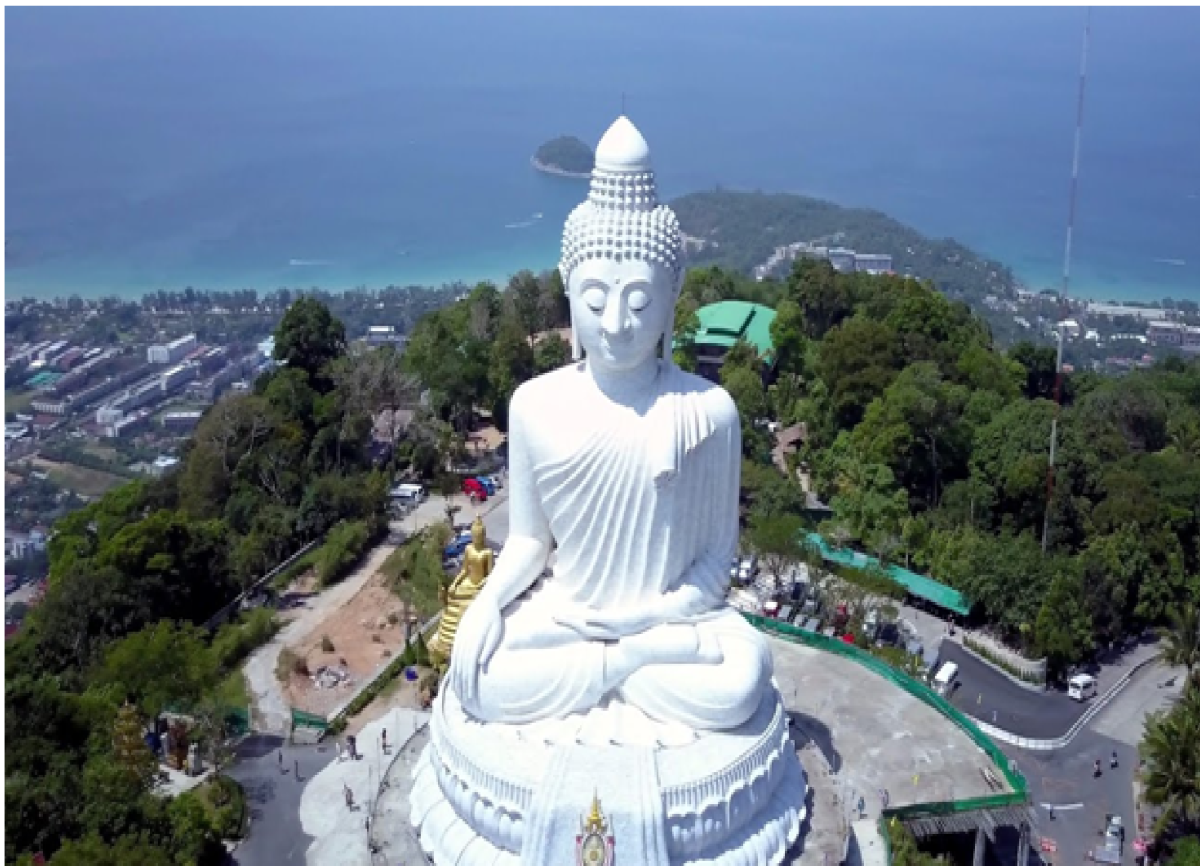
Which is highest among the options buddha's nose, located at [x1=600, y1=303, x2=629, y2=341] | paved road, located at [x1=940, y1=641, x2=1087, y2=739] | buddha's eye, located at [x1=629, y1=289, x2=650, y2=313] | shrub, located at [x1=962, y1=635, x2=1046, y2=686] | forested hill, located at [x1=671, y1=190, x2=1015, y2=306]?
A: buddha's eye, located at [x1=629, y1=289, x2=650, y2=313]

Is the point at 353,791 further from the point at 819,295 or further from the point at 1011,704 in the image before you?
the point at 819,295

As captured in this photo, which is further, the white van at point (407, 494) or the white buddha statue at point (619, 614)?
the white van at point (407, 494)

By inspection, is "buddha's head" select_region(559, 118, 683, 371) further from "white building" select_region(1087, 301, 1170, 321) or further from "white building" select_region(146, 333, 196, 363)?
"white building" select_region(1087, 301, 1170, 321)

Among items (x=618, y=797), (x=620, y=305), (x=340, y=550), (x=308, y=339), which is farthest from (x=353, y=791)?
(x=308, y=339)

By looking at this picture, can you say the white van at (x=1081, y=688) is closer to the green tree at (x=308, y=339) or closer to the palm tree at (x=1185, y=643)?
the palm tree at (x=1185, y=643)

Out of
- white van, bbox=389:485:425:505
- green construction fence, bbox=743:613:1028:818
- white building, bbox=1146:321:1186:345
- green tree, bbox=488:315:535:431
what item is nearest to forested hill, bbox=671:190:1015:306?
white building, bbox=1146:321:1186:345

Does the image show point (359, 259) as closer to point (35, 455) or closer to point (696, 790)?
point (35, 455)

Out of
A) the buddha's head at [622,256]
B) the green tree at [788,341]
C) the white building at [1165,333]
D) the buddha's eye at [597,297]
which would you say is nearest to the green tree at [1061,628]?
the buddha's head at [622,256]
